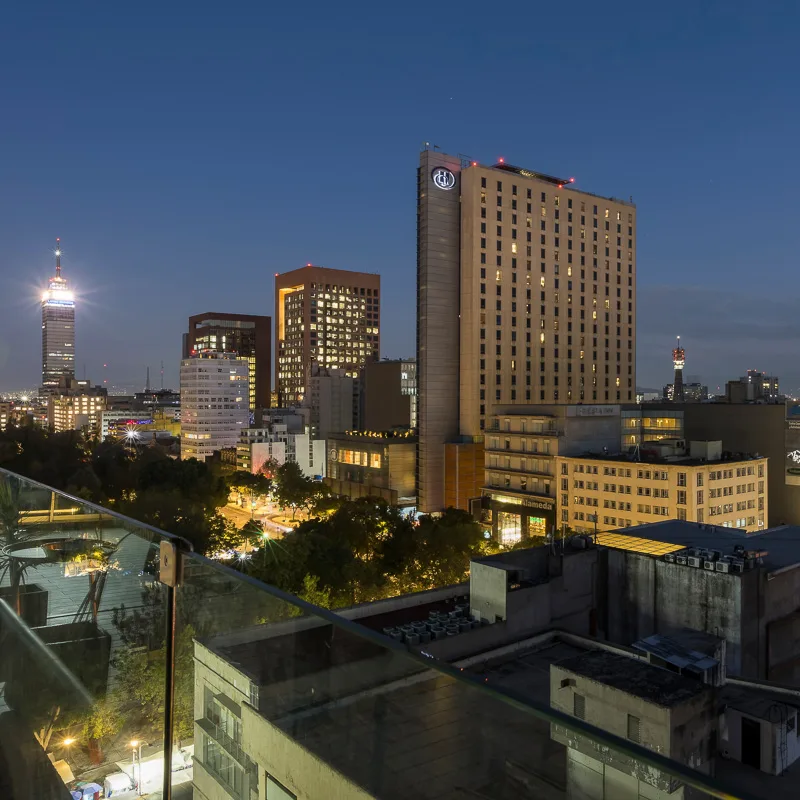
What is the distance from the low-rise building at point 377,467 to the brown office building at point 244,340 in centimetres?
7237

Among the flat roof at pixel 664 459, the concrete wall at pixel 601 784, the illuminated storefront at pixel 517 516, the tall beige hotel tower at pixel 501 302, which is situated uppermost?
the tall beige hotel tower at pixel 501 302

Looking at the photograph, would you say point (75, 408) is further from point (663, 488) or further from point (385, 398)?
point (663, 488)

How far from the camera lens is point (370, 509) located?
3372 centimetres

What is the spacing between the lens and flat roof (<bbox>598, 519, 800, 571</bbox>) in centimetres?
1717

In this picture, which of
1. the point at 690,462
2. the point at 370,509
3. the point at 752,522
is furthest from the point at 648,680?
the point at 752,522

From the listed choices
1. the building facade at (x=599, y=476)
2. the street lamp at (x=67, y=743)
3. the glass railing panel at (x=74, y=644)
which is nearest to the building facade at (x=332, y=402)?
the building facade at (x=599, y=476)

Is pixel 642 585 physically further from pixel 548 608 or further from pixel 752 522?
pixel 752 522

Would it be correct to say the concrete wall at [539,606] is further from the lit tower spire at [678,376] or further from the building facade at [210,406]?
the lit tower spire at [678,376]

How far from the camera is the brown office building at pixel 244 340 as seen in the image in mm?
123375

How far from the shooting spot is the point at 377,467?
4947cm

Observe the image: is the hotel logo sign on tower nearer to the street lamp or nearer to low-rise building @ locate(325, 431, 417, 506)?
low-rise building @ locate(325, 431, 417, 506)

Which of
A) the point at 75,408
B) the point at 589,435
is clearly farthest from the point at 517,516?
the point at 75,408

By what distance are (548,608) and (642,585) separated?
3.50 metres

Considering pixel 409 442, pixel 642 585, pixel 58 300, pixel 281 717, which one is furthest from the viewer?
pixel 58 300
